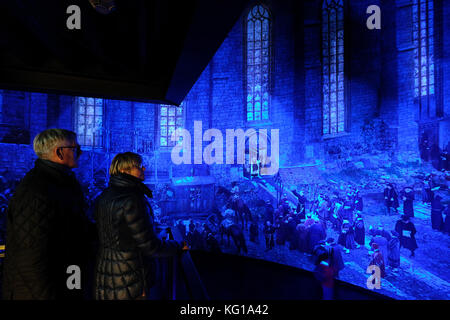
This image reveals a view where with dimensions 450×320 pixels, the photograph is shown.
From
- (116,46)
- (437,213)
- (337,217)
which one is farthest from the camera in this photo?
(337,217)

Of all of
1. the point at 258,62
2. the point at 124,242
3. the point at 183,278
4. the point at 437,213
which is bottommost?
the point at 437,213

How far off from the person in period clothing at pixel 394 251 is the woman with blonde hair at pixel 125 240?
21.4ft

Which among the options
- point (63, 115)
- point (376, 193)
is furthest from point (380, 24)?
point (63, 115)

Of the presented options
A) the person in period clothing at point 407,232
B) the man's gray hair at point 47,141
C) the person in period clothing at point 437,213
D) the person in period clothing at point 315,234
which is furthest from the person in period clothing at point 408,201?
the man's gray hair at point 47,141

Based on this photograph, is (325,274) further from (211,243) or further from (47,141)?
(47,141)

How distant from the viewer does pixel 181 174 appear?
1027cm

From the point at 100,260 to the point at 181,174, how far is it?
8.48 metres

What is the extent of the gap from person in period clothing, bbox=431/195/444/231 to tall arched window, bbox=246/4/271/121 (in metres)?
5.59

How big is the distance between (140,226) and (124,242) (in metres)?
0.18

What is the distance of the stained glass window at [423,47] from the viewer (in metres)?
6.26

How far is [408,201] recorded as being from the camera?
6.37 meters

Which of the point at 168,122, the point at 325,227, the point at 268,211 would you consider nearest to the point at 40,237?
the point at 325,227

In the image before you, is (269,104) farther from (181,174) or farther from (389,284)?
(389,284)

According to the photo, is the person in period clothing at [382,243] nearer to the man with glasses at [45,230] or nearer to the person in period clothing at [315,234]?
the person in period clothing at [315,234]
